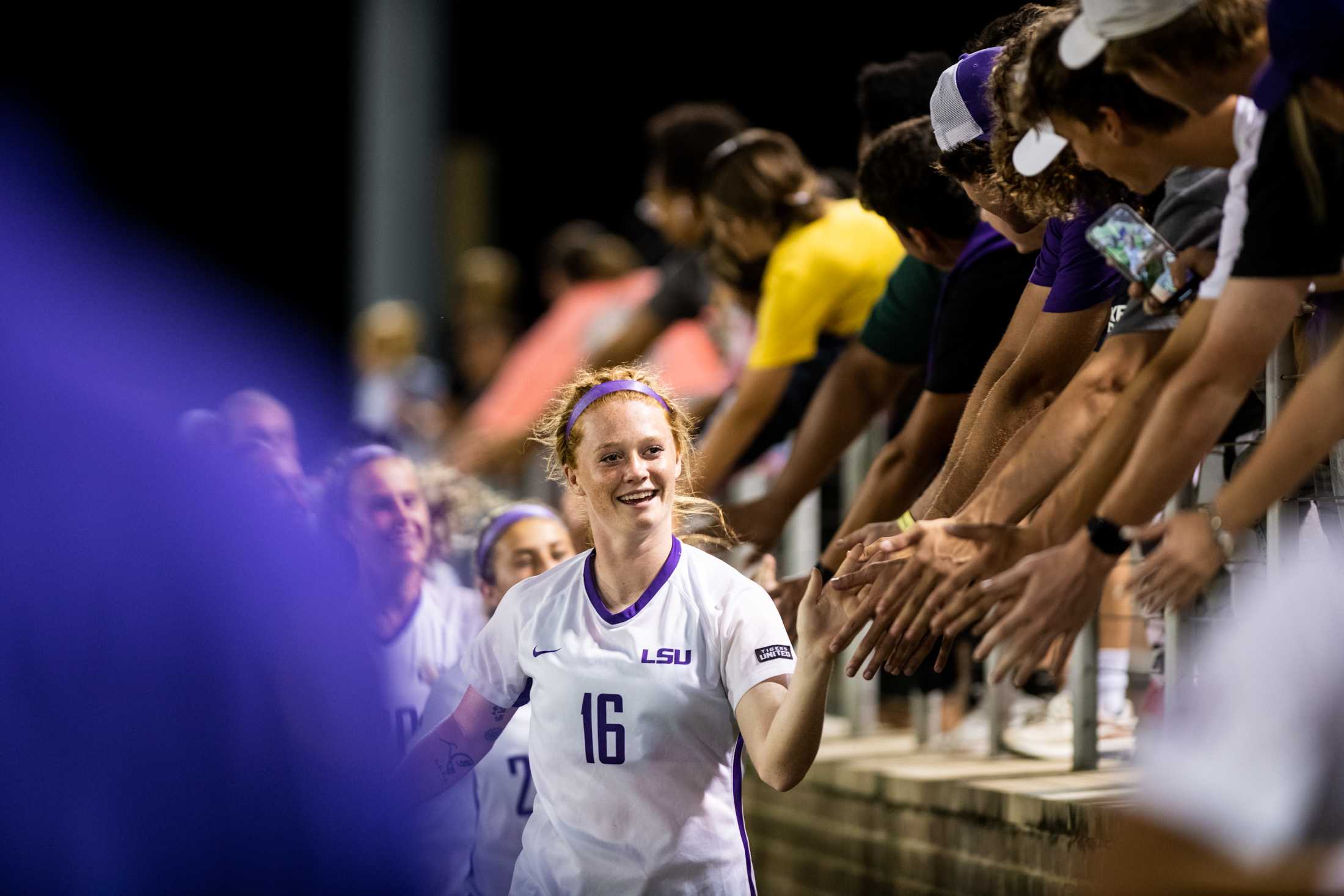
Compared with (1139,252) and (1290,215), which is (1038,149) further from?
(1290,215)

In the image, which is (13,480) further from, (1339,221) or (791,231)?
(1339,221)

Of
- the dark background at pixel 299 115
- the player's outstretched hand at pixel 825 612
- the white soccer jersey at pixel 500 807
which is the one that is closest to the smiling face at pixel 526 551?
the white soccer jersey at pixel 500 807

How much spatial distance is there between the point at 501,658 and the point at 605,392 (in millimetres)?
458

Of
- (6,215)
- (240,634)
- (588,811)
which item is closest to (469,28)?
(6,215)

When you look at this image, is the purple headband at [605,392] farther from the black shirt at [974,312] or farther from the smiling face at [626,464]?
the black shirt at [974,312]

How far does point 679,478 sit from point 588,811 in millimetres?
650

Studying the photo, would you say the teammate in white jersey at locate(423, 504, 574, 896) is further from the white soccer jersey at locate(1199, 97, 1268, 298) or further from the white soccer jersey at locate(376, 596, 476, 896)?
the white soccer jersey at locate(1199, 97, 1268, 298)

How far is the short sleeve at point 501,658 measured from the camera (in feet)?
8.22

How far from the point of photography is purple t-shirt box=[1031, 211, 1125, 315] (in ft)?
7.21

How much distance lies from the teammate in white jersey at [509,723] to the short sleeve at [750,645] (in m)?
0.44

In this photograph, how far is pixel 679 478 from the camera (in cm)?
274

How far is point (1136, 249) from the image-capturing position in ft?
6.45

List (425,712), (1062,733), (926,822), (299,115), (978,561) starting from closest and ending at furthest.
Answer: (978,561)
(425,712)
(926,822)
(1062,733)
(299,115)

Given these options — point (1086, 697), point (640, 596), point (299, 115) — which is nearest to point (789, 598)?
point (640, 596)
